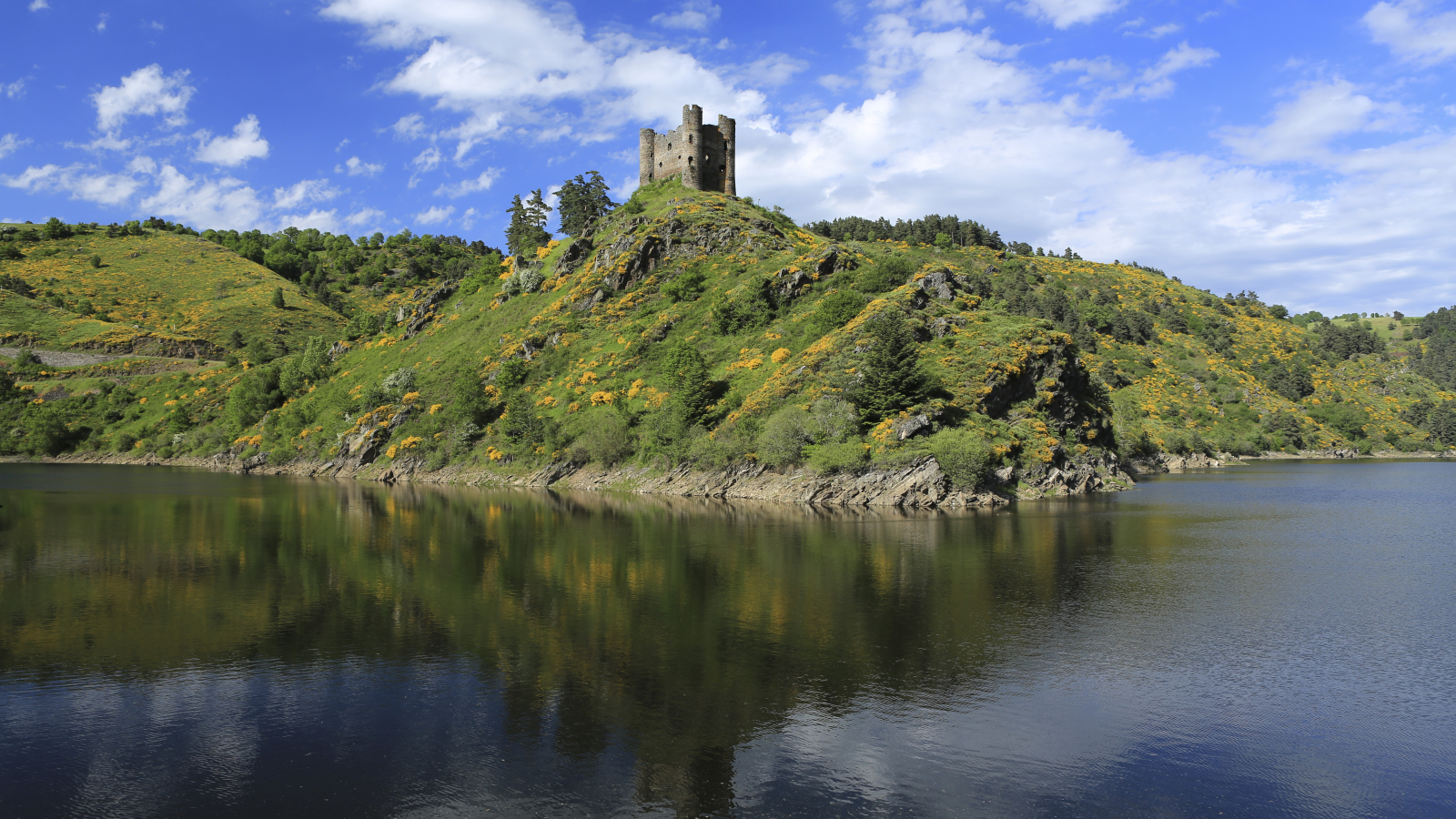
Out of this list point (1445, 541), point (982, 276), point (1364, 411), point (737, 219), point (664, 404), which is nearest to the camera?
point (1445, 541)

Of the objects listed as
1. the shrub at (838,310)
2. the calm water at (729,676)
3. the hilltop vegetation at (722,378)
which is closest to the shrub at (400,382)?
the hilltop vegetation at (722,378)

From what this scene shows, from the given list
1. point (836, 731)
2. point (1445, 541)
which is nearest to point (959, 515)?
point (1445, 541)

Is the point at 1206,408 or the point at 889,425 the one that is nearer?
the point at 889,425

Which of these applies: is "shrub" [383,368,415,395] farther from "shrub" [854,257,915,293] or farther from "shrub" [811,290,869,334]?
"shrub" [854,257,915,293]

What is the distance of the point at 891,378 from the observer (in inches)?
3118

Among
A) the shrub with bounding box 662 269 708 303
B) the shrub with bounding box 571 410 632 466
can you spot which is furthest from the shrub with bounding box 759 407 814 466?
the shrub with bounding box 662 269 708 303

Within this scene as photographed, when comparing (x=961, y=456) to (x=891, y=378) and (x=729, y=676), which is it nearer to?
(x=891, y=378)

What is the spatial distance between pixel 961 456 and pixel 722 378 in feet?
119

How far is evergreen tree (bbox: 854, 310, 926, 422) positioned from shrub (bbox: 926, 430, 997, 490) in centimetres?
586

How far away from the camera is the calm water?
62.0 ft

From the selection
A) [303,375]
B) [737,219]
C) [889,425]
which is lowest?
[889,425]

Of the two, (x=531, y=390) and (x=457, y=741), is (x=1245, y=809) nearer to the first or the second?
(x=457, y=741)

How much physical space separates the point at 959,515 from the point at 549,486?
53566mm

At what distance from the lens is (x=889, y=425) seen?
77938mm
